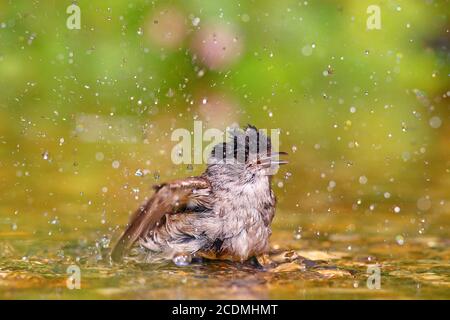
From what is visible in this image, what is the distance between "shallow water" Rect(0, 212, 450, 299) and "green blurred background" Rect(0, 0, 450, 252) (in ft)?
6.21

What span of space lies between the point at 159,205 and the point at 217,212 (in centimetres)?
38

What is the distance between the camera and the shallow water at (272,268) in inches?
198

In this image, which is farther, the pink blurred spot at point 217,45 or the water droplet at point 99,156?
the pink blurred spot at point 217,45

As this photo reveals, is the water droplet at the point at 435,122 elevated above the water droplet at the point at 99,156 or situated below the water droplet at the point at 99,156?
above

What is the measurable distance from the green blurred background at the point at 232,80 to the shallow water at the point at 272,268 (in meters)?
1.89

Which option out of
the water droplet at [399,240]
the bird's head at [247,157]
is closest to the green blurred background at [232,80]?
the water droplet at [399,240]

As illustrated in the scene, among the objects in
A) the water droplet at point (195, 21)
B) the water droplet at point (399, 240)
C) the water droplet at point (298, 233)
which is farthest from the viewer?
the water droplet at point (195, 21)

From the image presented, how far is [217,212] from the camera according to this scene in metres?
5.95

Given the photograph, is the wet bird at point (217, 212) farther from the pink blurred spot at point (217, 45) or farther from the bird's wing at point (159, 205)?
the pink blurred spot at point (217, 45)

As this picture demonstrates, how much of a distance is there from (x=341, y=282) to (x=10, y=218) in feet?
8.86

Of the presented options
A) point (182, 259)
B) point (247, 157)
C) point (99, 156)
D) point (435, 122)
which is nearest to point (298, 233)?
point (247, 157)

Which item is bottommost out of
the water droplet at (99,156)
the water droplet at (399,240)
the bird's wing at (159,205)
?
the water droplet at (399,240)

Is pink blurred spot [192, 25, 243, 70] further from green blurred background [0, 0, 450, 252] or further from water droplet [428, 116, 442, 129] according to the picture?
water droplet [428, 116, 442, 129]

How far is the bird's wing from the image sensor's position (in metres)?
5.82
